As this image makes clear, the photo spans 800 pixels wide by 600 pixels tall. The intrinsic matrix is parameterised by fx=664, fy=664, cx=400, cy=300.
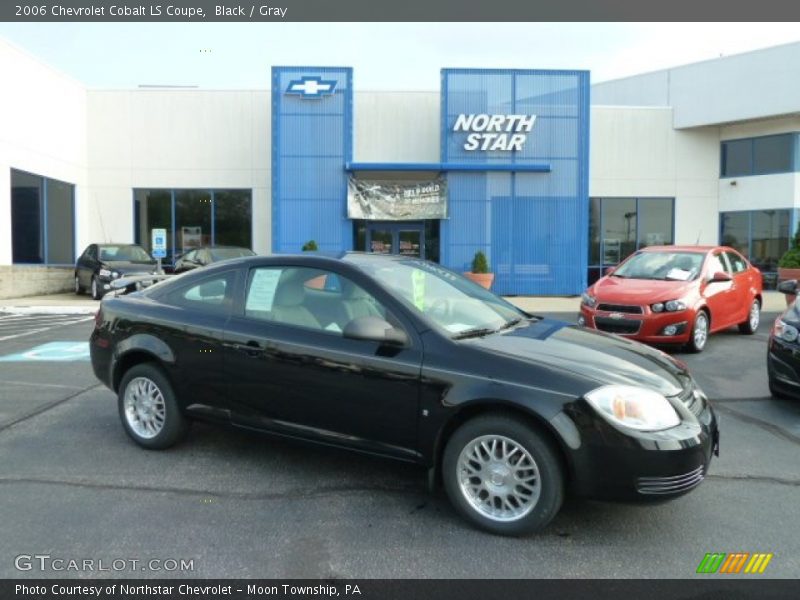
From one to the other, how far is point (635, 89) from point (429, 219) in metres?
10.6

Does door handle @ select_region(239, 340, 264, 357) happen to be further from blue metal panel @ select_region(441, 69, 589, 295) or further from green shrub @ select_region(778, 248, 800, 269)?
blue metal panel @ select_region(441, 69, 589, 295)

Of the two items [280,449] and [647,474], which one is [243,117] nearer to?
[280,449]

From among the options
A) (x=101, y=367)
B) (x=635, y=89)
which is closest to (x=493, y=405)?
(x=101, y=367)

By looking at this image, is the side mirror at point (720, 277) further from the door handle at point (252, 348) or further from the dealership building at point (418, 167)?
the dealership building at point (418, 167)

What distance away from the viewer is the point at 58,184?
20.7 meters

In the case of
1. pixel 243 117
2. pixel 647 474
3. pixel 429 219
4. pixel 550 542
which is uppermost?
pixel 243 117

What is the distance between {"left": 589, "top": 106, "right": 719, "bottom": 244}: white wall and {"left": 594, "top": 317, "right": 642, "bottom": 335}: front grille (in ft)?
47.9

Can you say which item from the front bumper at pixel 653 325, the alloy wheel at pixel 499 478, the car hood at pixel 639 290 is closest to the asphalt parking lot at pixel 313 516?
the alloy wheel at pixel 499 478

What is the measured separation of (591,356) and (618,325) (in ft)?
17.9

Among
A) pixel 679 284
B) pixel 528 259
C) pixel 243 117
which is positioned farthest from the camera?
pixel 243 117

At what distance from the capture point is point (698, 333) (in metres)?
9.16

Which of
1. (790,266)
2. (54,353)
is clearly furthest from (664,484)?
(790,266)

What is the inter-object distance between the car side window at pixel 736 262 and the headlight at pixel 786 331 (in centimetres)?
473

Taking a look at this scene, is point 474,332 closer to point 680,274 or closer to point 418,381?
point 418,381
